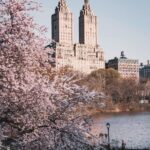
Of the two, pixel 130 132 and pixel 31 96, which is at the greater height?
pixel 31 96

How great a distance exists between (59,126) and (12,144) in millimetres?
1208

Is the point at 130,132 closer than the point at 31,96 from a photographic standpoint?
No

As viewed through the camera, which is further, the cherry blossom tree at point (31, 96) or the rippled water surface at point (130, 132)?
the rippled water surface at point (130, 132)

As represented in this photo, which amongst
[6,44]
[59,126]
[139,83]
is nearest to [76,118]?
[59,126]

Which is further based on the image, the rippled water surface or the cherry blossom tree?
the rippled water surface

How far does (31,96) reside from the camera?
11.9 meters

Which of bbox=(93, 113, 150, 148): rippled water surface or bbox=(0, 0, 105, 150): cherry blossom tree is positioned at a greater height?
bbox=(0, 0, 105, 150): cherry blossom tree

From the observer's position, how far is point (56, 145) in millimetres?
12484

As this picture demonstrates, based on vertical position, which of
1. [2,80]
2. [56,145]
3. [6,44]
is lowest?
[56,145]

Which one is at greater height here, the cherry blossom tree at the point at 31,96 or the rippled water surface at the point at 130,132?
the cherry blossom tree at the point at 31,96

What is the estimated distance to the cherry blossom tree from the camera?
1183 centimetres

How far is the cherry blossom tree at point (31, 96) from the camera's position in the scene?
38.8ft

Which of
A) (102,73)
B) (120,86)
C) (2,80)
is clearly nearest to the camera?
(2,80)

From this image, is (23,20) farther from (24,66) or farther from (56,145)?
(56,145)
